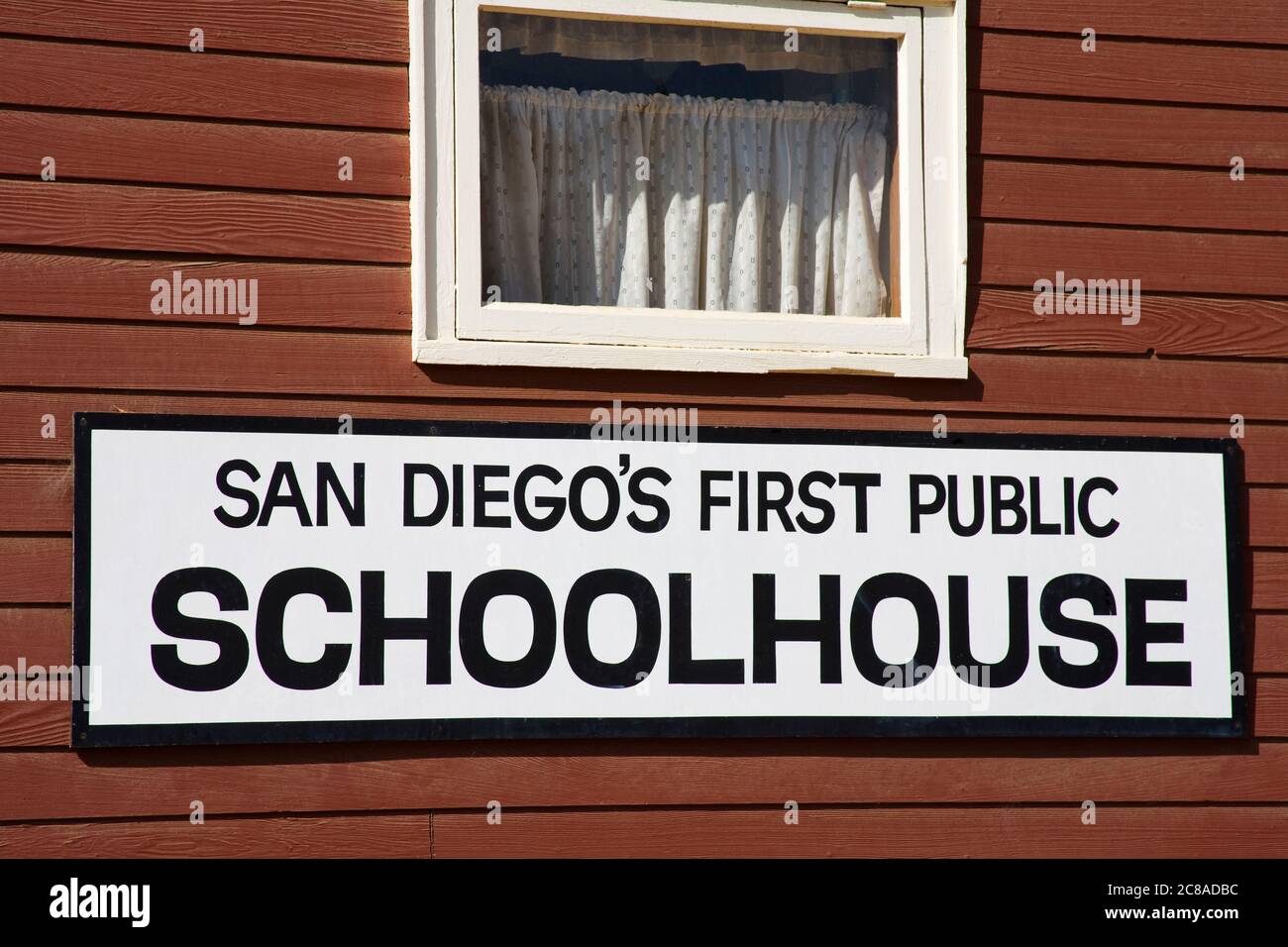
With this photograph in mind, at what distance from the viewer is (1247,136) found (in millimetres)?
4391

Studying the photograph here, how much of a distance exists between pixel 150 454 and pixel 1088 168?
2.96 metres

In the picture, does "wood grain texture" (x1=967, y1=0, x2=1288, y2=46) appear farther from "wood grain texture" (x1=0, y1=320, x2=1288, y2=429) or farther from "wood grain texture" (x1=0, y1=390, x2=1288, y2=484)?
"wood grain texture" (x1=0, y1=390, x2=1288, y2=484)

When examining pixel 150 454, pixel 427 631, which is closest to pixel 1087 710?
pixel 427 631

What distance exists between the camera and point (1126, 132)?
171 inches

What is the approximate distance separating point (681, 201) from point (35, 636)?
7.39ft

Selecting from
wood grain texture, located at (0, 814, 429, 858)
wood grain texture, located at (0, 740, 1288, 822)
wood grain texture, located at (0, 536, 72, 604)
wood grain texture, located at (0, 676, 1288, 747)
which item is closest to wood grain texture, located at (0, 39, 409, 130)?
wood grain texture, located at (0, 536, 72, 604)

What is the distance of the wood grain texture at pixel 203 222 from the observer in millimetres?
3812

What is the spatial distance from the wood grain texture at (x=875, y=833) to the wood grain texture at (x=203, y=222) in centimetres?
167

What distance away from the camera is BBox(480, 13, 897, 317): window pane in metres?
4.17

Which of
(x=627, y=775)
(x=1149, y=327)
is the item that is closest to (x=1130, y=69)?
(x=1149, y=327)

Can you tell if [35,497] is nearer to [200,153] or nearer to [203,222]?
[203,222]

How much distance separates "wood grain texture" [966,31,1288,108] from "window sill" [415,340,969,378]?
939 millimetres

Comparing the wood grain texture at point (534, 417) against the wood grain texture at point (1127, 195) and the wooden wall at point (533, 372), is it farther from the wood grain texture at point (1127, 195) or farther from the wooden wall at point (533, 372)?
the wood grain texture at point (1127, 195)

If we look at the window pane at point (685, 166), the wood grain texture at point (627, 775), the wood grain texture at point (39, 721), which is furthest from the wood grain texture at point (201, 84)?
the wood grain texture at point (627, 775)
